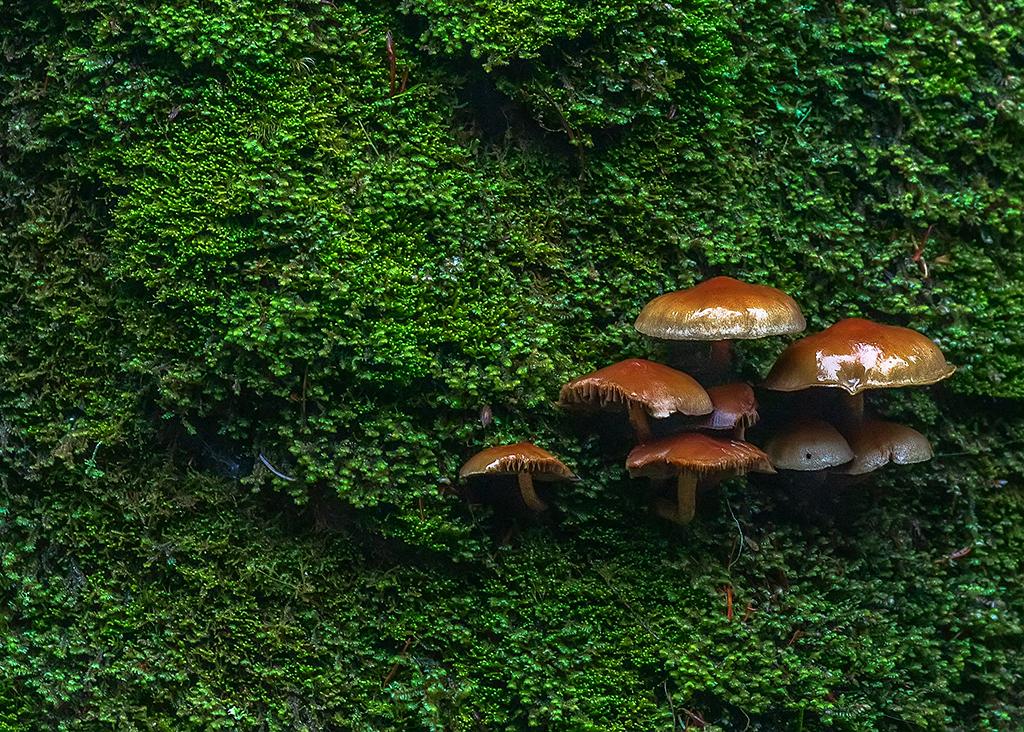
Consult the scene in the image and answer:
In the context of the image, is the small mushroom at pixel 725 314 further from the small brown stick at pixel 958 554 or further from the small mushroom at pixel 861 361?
the small brown stick at pixel 958 554

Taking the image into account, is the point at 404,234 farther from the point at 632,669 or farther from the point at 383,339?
the point at 632,669

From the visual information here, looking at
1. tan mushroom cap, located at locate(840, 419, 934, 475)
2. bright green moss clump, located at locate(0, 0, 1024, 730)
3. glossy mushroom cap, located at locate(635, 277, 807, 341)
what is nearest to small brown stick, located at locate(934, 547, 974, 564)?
bright green moss clump, located at locate(0, 0, 1024, 730)

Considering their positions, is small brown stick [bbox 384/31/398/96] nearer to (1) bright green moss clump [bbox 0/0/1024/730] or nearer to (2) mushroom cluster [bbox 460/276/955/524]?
(1) bright green moss clump [bbox 0/0/1024/730]

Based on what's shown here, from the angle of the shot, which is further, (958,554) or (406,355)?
(958,554)

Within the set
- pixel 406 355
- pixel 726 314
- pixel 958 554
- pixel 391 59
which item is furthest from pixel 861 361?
pixel 391 59

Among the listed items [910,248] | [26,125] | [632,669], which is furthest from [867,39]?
[26,125]

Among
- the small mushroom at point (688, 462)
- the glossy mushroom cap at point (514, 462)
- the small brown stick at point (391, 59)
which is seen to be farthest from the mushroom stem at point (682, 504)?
the small brown stick at point (391, 59)

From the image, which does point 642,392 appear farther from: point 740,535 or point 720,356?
point 740,535
